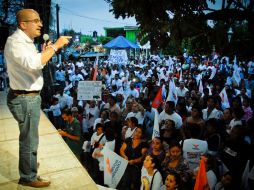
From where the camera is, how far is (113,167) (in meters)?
5.34

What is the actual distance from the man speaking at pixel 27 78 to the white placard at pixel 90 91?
6.51 m

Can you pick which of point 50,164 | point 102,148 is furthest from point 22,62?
point 102,148

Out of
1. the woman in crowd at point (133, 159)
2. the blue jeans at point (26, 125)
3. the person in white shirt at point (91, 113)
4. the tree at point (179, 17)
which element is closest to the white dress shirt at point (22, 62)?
the blue jeans at point (26, 125)

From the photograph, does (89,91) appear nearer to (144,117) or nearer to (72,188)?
(144,117)

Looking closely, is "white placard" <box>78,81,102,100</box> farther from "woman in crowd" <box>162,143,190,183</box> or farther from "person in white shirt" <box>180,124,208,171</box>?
"woman in crowd" <box>162,143,190,183</box>

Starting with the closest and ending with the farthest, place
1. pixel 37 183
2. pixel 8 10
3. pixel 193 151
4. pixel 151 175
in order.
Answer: pixel 37 183 < pixel 151 175 < pixel 193 151 < pixel 8 10

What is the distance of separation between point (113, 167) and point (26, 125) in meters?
2.70

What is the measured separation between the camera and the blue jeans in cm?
291

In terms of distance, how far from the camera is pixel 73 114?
828cm

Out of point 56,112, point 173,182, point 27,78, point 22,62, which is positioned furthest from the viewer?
point 56,112

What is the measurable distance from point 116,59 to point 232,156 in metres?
14.4

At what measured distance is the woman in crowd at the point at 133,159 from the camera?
5.94 metres

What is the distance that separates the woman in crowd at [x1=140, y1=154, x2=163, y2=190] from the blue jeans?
2273 mm

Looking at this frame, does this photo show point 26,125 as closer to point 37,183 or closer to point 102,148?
point 37,183
